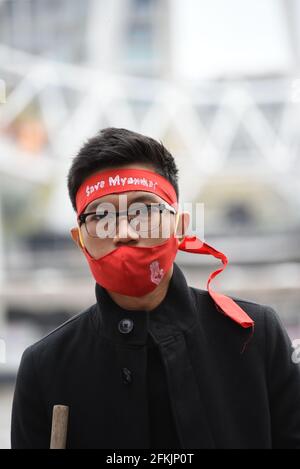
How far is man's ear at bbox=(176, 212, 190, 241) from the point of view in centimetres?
131

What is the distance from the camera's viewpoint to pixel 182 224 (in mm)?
1319

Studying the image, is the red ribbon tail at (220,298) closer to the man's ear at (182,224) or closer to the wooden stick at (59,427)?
the man's ear at (182,224)

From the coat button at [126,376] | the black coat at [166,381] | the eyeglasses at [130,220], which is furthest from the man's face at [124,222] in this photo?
the coat button at [126,376]

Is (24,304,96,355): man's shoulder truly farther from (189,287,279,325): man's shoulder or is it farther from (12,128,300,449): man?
(189,287,279,325): man's shoulder

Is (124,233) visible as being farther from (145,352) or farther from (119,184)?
(145,352)

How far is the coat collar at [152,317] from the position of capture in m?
1.20

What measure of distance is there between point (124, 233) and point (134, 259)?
0.05 meters

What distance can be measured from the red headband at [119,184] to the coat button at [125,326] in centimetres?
24

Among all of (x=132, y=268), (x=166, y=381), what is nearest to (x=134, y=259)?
(x=132, y=268)

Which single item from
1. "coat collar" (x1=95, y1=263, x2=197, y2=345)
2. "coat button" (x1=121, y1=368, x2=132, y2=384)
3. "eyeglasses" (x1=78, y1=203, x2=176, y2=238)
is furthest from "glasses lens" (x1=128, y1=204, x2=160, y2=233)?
"coat button" (x1=121, y1=368, x2=132, y2=384)

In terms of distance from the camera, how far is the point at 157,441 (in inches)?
45.4

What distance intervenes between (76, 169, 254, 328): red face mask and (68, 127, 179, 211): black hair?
0.9 inches

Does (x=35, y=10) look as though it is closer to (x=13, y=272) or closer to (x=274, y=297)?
(x=13, y=272)

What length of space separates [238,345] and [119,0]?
24.0 metres
